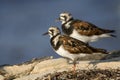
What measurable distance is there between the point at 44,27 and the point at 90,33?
34.6 ft

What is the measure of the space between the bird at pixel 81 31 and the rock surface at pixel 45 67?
569mm

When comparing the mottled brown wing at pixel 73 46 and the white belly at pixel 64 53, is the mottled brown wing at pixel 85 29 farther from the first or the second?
the white belly at pixel 64 53

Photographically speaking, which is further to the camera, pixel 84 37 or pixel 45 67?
pixel 84 37

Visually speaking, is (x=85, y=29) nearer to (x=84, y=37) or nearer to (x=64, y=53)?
(x=84, y=37)

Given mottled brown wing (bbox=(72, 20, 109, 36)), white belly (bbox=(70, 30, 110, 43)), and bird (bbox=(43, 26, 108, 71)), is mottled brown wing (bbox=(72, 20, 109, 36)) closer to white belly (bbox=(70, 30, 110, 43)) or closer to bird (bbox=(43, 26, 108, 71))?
white belly (bbox=(70, 30, 110, 43))

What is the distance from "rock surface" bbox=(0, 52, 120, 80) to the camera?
11.4m

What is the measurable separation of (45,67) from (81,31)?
1402 mm

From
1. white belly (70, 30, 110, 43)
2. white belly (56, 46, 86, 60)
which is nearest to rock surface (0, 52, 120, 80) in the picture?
white belly (56, 46, 86, 60)

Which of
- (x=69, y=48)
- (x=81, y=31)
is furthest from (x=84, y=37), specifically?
(x=69, y=48)

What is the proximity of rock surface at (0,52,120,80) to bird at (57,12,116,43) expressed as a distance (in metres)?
0.57

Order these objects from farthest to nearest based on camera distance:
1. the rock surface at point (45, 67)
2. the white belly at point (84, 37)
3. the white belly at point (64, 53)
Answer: the white belly at point (84, 37) → the white belly at point (64, 53) → the rock surface at point (45, 67)

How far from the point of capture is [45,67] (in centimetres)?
1238

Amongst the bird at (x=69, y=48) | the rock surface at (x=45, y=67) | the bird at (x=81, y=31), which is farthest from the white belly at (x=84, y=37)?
the bird at (x=69, y=48)

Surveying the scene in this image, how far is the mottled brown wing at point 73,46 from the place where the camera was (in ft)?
38.5
